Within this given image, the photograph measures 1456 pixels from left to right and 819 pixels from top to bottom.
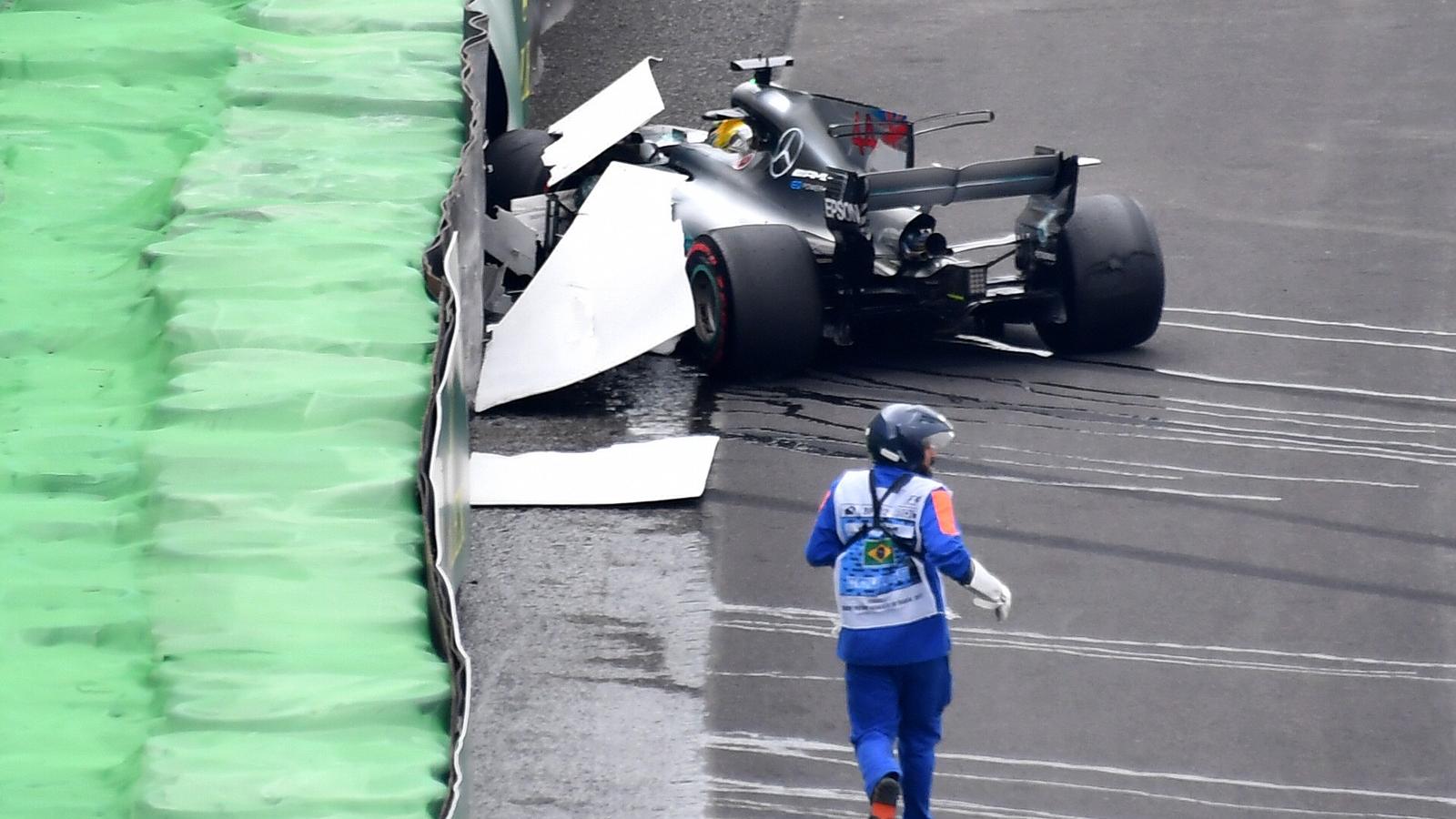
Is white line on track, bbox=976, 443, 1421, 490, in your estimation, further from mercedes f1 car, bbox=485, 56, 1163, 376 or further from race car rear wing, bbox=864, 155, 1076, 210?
race car rear wing, bbox=864, 155, 1076, 210

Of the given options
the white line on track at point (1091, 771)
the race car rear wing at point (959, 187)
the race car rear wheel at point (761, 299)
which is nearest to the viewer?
the white line on track at point (1091, 771)

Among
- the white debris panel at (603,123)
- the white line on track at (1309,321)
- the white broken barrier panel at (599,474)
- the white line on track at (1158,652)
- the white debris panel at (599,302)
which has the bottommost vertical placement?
the white line on track at (1158,652)

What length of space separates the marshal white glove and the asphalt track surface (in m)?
1.02

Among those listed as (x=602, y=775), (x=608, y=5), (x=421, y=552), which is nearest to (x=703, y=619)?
(x=602, y=775)

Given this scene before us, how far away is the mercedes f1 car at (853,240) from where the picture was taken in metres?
11.9

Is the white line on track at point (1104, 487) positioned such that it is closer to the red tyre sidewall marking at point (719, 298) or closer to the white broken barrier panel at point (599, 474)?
the white broken barrier panel at point (599, 474)


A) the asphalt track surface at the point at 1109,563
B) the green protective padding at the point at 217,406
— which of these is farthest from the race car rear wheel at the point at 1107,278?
the green protective padding at the point at 217,406

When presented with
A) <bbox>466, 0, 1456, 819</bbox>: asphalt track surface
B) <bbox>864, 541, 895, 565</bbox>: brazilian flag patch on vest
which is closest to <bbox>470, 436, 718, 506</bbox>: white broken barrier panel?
<bbox>466, 0, 1456, 819</bbox>: asphalt track surface

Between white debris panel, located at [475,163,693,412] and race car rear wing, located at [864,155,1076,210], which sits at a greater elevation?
race car rear wing, located at [864,155,1076,210]

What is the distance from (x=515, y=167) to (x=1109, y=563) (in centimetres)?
589

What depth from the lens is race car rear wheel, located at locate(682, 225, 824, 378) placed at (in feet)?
38.7

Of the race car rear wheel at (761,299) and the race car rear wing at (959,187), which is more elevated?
the race car rear wing at (959,187)

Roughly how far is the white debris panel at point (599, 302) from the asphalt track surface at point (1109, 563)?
0.80ft

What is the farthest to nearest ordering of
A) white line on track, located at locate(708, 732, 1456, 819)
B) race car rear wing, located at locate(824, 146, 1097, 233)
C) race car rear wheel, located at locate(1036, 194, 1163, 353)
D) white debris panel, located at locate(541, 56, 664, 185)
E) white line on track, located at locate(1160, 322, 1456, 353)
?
1. white debris panel, located at locate(541, 56, 664, 185)
2. white line on track, located at locate(1160, 322, 1456, 353)
3. race car rear wheel, located at locate(1036, 194, 1163, 353)
4. race car rear wing, located at locate(824, 146, 1097, 233)
5. white line on track, located at locate(708, 732, 1456, 819)
